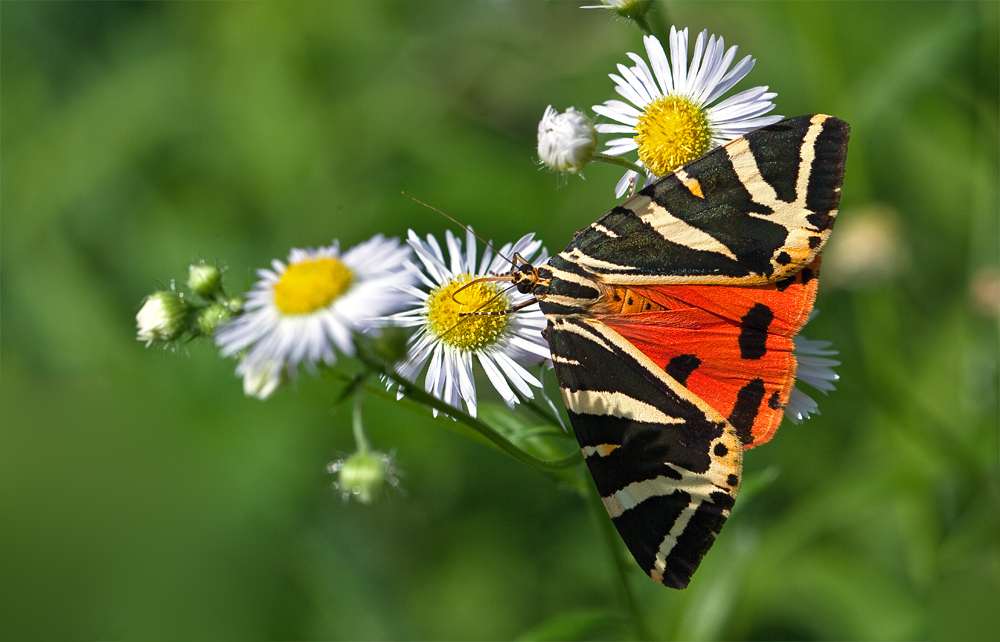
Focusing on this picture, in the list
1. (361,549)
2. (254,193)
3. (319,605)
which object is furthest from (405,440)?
(254,193)

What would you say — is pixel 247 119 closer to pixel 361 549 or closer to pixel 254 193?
pixel 254 193

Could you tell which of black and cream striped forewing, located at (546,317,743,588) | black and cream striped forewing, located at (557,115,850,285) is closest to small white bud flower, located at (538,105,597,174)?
black and cream striped forewing, located at (557,115,850,285)

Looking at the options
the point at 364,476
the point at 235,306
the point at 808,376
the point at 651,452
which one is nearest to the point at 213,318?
the point at 235,306

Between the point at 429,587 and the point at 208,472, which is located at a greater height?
the point at 208,472

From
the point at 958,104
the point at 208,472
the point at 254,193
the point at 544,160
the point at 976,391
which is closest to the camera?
the point at 544,160

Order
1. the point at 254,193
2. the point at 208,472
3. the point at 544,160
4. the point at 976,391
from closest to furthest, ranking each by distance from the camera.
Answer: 1. the point at 544,160
2. the point at 976,391
3. the point at 208,472
4. the point at 254,193

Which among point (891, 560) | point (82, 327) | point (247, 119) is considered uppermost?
point (247, 119)
